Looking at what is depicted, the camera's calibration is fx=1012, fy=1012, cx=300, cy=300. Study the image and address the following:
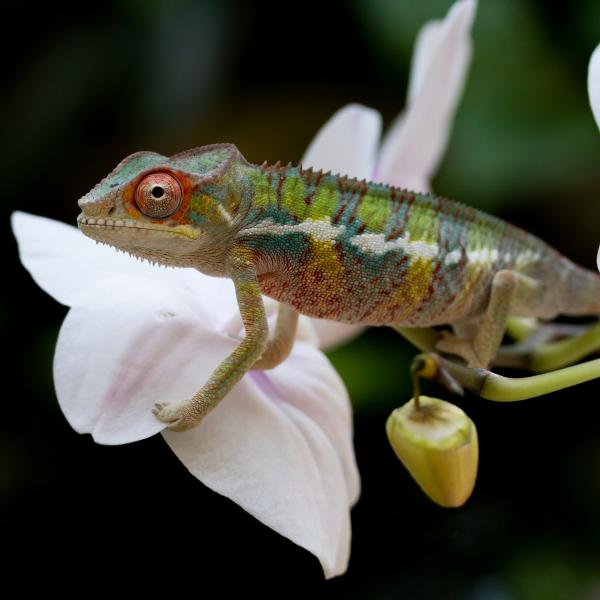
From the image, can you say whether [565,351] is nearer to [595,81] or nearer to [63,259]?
[595,81]

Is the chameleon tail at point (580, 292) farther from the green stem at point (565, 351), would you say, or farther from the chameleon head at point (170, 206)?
the chameleon head at point (170, 206)

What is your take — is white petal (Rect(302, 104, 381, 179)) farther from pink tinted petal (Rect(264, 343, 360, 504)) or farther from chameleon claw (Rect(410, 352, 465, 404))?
chameleon claw (Rect(410, 352, 465, 404))


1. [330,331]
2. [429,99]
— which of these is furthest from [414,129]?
[330,331]

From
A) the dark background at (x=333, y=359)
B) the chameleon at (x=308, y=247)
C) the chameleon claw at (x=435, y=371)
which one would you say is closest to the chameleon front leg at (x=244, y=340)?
→ the chameleon at (x=308, y=247)

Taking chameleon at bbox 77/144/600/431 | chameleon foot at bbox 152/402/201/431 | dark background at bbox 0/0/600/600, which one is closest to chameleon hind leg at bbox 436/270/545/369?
chameleon at bbox 77/144/600/431

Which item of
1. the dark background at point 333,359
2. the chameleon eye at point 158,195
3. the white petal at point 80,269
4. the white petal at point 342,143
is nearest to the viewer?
the chameleon eye at point 158,195

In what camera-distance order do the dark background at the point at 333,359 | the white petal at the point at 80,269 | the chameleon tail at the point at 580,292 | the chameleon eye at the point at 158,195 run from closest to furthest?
the chameleon eye at the point at 158,195 → the white petal at the point at 80,269 → the chameleon tail at the point at 580,292 → the dark background at the point at 333,359

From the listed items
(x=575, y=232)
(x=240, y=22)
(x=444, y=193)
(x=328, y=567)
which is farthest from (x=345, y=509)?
(x=240, y=22)
